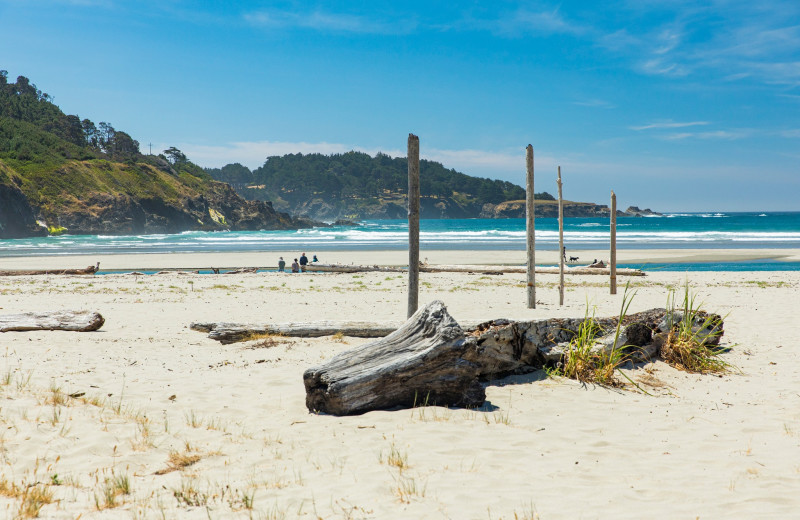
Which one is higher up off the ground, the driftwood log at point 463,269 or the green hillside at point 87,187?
the green hillside at point 87,187

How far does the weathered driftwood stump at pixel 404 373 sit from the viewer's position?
521 cm

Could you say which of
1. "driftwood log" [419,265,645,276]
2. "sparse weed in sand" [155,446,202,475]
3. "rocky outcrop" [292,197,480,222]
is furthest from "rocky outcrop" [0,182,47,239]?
"rocky outcrop" [292,197,480,222]

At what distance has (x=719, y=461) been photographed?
13.6 ft

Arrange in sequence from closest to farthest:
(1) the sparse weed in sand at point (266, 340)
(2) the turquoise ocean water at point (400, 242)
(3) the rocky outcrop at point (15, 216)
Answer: (1) the sparse weed in sand at point (266, 340), (2) the turquoise ocean water at point (400, 242), (3) the rocky outcrop at point (15, 216)

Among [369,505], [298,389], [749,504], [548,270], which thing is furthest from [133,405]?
[548,270]

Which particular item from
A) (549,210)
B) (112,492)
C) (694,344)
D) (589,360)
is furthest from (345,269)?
(549,210)

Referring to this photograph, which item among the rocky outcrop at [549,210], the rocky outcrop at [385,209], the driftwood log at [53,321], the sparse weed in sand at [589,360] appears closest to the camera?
the sparse weed in sand at [589,360]

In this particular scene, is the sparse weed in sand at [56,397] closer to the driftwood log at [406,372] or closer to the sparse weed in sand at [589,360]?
the driftwood log at [406,372]

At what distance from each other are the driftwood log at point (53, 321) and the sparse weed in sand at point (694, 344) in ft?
31.0

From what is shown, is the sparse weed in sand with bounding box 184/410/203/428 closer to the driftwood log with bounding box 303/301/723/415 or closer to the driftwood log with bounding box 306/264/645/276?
the driftwood log with bounding box 303/301/723/415

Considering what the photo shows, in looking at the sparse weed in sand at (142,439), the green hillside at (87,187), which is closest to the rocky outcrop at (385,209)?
the green hillside at (87,187)

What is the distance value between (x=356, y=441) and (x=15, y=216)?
76.4 m

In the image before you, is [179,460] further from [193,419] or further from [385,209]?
[385,209]

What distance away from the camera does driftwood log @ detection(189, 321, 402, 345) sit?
340 inches
